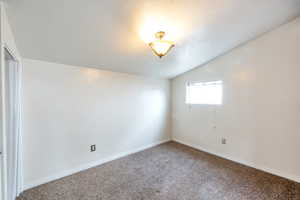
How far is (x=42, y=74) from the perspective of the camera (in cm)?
222

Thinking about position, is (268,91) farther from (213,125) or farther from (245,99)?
(213,125)

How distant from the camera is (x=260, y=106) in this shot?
8.65ft

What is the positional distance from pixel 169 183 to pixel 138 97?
2017 mm

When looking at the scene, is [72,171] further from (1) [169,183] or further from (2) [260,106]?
(2) [260,106]

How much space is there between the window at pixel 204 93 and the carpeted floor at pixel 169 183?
4.61ft

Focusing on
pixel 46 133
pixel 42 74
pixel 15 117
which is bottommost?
pixel 46 133

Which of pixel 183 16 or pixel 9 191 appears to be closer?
pixel 9 191

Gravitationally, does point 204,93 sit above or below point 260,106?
above

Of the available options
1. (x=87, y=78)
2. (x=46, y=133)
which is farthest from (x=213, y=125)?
(x=46, y=133)

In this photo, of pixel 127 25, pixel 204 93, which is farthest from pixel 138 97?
pixel 127 25

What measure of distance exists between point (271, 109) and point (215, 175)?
1.56 metres

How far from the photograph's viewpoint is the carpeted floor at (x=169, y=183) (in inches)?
77.0

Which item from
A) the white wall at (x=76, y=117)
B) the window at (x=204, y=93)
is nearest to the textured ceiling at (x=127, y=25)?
the white wall at (x=76, y=117)

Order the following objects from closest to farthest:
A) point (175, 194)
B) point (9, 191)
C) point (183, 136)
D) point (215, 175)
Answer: point (9, 191)
point (175, 194)
point (215, 175)
point (183, 136)
